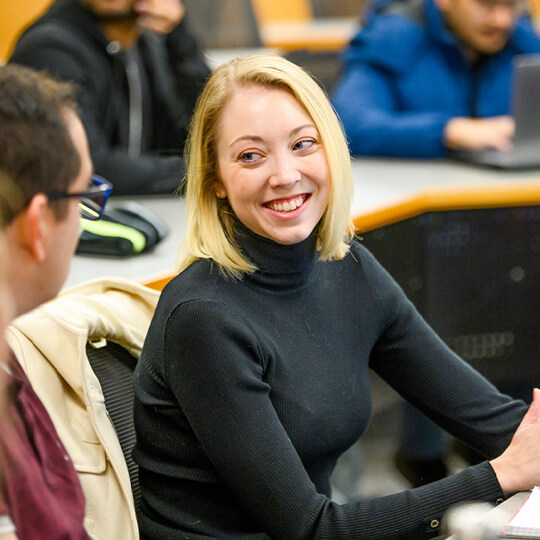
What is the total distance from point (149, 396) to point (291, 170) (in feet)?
1.22

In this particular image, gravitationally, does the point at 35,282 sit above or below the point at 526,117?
below

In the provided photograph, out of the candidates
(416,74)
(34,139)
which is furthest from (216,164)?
(416,74)

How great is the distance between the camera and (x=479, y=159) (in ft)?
8.60

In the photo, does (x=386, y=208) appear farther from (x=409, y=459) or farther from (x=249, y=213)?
(x=249, y=213)

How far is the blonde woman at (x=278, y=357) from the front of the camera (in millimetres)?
1163

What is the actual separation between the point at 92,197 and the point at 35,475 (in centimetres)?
30

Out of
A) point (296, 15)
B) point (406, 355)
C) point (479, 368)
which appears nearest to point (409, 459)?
point (406, 355)

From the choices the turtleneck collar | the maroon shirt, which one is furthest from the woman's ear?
the turtleneck collar

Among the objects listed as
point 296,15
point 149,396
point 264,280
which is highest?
point 296,15

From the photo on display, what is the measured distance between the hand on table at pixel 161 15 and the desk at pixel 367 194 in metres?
0.66

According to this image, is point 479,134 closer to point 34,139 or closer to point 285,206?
point 285,206

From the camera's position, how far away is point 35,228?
851 millimetres

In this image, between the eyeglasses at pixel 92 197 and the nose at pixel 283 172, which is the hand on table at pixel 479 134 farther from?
the eyeglasses at pixel 92 197

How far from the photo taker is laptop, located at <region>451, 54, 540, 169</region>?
2.43m
